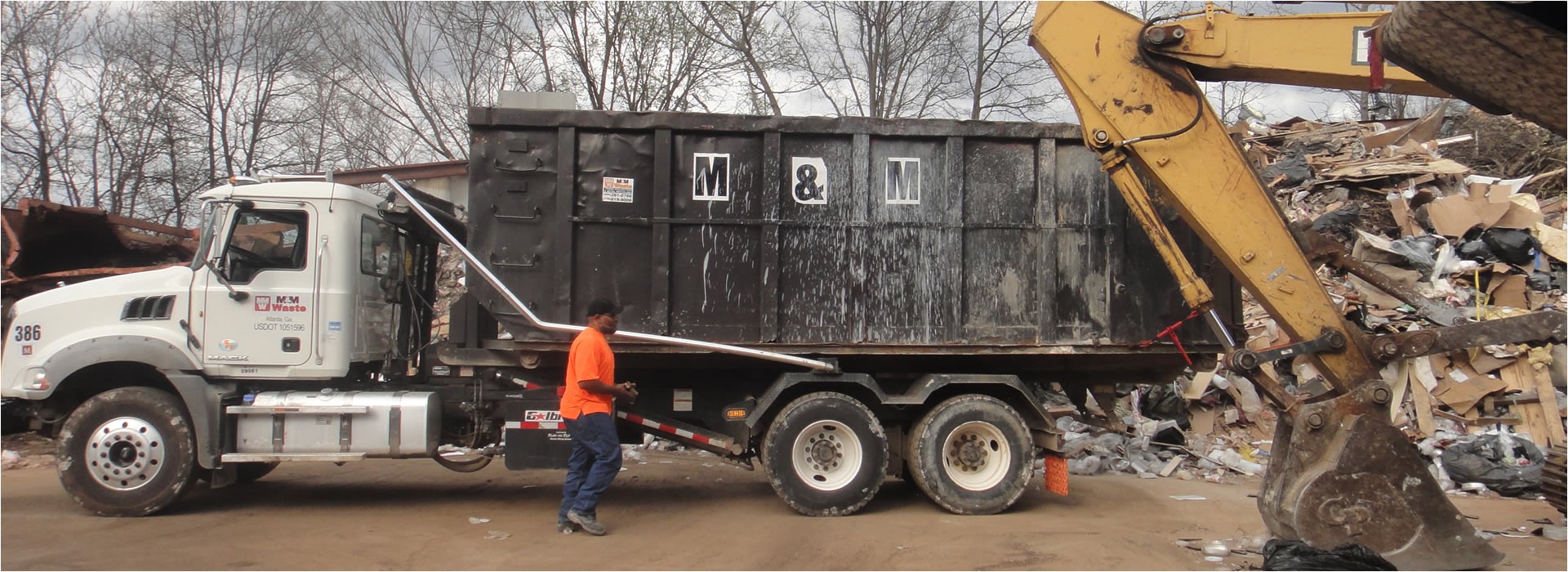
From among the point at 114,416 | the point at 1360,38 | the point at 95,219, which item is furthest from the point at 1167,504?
the point at 95,219

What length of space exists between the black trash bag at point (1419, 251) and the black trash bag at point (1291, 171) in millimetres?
2366

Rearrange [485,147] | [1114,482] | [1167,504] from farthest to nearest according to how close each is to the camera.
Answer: [1114,482] → [1167,504] → [485,147]

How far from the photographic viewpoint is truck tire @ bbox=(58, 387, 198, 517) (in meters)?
5.97

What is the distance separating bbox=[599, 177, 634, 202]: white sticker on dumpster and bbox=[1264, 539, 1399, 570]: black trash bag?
4177mm

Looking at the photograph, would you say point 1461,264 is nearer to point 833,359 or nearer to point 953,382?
point 953,382

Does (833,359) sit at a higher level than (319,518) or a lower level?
higher

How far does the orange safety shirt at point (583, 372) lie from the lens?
5.46m

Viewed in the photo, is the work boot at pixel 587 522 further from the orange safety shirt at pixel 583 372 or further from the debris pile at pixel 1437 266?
the debris pile at pixel 1437 266

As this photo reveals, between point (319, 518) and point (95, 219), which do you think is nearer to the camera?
point (319, 518)

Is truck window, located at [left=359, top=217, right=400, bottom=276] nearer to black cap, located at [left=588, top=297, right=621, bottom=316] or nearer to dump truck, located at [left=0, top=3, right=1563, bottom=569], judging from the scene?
dump truck, located at [left=0, top=3, right=1563, bottom=569]

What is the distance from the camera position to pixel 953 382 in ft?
20.6

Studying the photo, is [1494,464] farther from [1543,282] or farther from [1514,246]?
[1514,246]

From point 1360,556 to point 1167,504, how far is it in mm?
2344

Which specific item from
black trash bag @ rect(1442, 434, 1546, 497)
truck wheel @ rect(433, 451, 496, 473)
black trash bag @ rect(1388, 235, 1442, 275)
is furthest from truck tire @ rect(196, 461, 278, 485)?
black trash bag @ rect(1388, 235, 1442, 275)
